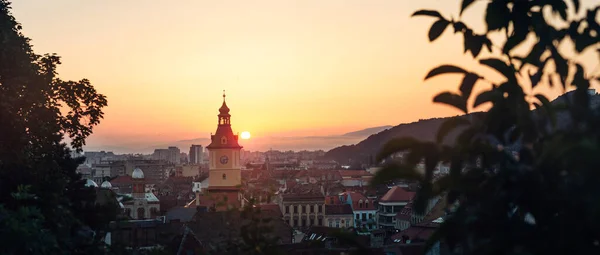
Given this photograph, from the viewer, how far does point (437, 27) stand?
3.36 m

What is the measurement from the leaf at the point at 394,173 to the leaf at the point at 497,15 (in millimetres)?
793

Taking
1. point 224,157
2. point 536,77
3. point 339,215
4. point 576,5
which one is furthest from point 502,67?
point 339,215

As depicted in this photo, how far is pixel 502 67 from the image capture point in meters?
3.15

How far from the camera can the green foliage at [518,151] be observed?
8.11 feet

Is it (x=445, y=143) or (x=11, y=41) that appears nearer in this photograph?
(x=445, y=143)

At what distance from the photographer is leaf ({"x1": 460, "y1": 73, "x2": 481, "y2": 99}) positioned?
3.11 m

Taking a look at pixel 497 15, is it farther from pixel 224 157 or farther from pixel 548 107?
pixel 224 157

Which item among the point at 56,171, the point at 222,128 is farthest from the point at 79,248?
the point at 222,128

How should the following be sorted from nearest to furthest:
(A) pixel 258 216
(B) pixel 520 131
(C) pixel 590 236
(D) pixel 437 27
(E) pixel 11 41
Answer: (C) pixel 590 236
(B) pixel 520 131
(D) pixel 437 27
(A) pixel 258 216
(E) pixel 11 41

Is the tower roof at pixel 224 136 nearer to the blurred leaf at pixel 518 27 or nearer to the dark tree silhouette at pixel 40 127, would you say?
the dark tree silhouette at pixel 40 127

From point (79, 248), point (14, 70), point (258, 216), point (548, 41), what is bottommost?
point (79, 248)

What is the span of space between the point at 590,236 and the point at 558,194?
19 cm

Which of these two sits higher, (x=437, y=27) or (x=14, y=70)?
(x=14, y=70)

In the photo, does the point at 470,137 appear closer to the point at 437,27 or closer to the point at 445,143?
the point at 445,143
